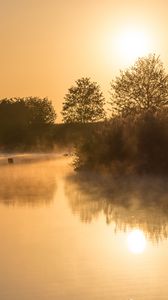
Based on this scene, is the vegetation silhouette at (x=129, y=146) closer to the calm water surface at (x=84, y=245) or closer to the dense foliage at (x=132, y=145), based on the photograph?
the dense foliage at (x=132, y=145)

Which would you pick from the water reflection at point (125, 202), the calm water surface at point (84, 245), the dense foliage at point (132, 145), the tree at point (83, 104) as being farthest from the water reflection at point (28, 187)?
the tree at point (83, 104)

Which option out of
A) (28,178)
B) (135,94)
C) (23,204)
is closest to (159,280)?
(23,204)

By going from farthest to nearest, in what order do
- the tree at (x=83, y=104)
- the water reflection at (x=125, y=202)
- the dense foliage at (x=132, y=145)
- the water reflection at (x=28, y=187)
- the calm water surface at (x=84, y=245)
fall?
the tree at (x=83, y=104)
the dense foliage at (x=132, y=145)
the water reflection at (x=28, y=187)
the water reflection at (x=125, y=202)
the calm water surface at (x=84, y=245)

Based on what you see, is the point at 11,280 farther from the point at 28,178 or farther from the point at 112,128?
the point at 112,128

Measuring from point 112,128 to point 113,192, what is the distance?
10148mm

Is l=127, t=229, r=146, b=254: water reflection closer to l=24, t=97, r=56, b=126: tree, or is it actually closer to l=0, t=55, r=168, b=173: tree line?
l=0, t=55, r=168, b=173: tree line

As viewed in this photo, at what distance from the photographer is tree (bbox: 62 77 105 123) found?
89.6 m

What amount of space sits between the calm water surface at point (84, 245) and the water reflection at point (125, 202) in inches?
0.9

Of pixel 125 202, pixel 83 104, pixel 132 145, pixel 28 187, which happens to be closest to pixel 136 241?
pixel 125 202

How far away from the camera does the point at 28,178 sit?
28062mm

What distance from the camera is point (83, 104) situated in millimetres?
90250

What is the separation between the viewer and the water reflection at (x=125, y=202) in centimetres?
1426

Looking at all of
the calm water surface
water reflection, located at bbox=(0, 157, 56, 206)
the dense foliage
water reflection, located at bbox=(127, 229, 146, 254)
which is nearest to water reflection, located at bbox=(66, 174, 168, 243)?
the calm water surface

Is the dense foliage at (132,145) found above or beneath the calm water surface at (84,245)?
above
